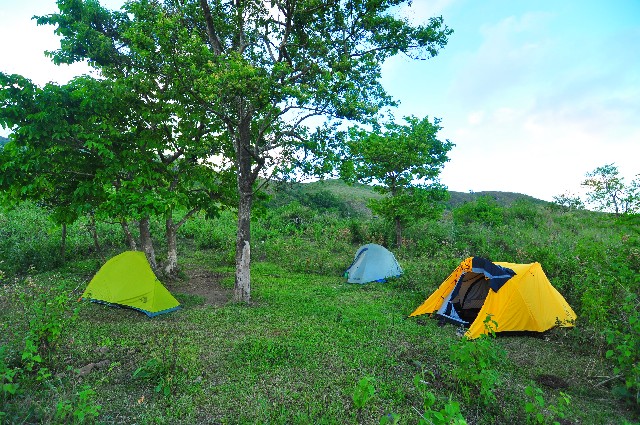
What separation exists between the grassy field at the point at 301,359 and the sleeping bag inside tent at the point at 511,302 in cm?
36

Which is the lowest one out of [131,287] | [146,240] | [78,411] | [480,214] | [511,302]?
[78,411]

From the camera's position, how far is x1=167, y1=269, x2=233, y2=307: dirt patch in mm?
11938

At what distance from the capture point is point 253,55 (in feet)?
39.8

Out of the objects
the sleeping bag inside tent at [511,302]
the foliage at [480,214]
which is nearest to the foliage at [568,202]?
the foliage at [480,214]

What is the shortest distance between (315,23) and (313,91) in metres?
2.94

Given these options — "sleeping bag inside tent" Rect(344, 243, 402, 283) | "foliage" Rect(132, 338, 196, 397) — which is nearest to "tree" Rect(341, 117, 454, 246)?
"sleeping bag inside tent" Rect(344, 243, 402, 283)

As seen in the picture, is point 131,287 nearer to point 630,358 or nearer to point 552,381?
point 552,381

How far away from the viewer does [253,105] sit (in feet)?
34.1

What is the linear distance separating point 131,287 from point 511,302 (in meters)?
9.32

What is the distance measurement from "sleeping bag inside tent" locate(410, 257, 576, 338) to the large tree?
17.0 ft

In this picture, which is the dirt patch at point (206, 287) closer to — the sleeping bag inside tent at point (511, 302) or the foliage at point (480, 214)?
the sleeping bag inside tent at point (511, 302)

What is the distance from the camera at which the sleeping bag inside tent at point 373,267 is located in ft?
49.8

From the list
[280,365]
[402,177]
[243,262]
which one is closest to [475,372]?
[280,365]

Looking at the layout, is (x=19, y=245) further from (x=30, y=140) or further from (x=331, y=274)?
(x=331, y=274)
